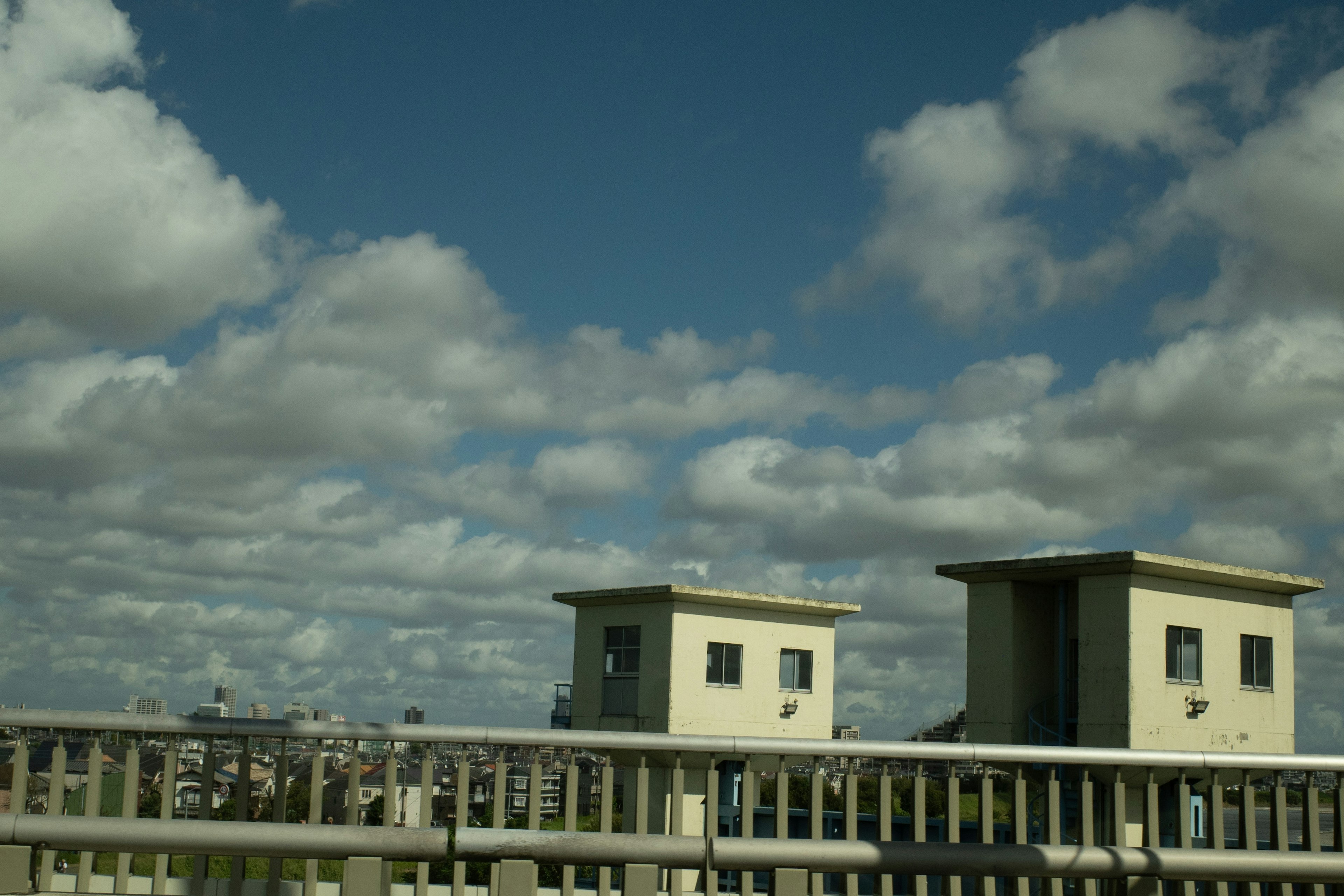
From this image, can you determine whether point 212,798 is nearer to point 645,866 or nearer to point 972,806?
point 645,866

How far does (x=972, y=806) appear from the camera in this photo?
1034 inches

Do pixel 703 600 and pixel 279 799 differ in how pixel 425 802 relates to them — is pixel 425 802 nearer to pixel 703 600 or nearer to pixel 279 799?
pixel 279 799

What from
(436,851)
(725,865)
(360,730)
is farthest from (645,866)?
(360,730)

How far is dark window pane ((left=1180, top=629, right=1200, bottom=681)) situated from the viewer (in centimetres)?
2359

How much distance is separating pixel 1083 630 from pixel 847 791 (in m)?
19.9

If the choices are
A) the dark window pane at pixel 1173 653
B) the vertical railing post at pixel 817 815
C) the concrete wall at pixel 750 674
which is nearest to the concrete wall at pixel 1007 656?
the dark window pane at pixel 1173 653

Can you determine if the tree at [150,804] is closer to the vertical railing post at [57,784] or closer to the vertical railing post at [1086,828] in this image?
the vertical railing post at [57,784]

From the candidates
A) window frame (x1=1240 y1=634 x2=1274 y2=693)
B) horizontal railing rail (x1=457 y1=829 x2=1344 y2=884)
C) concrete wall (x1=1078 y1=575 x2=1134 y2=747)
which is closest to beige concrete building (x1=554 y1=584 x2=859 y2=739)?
concrete wall (x1=1078 y1=575 x2=1134 y2=747)

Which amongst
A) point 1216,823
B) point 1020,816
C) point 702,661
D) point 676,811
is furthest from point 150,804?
point 702,661

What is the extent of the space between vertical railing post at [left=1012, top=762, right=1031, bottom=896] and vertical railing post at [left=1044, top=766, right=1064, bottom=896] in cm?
11

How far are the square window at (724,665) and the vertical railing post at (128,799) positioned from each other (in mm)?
28293

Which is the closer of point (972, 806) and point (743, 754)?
point (743, 754)

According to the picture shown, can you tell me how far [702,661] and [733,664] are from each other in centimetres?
A: 119

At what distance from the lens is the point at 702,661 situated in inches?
1276
